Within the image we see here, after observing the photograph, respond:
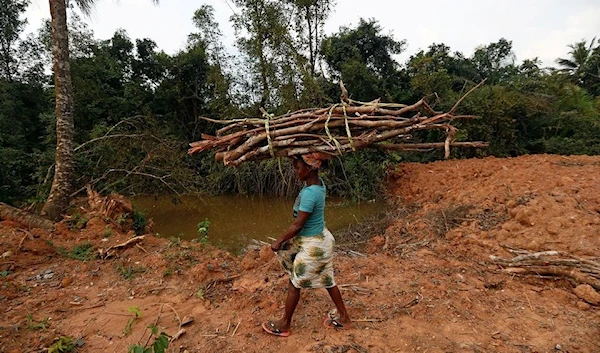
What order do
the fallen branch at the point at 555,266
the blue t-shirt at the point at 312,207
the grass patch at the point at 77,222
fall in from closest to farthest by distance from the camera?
the blue t-shirt at the point at 312,207, the fallen branch at the point at 555,266, the grass patch at the point at 77,222

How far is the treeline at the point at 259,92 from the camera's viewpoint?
10.1 meters

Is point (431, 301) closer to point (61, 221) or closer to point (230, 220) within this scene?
point (61, 221)

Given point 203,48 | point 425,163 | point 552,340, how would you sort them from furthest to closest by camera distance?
point 203,48 < point 425,163 < point 552,340

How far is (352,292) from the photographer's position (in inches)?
128

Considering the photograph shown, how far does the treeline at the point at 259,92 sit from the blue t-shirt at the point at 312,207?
547 centimetres

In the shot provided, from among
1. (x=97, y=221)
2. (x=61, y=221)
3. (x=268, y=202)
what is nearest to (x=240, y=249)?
(x=97, y=221)

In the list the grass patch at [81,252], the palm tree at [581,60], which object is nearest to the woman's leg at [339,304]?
the grass patch at [81,252]

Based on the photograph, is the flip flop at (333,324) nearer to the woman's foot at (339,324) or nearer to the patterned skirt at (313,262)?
the woman's foot at (339,324)

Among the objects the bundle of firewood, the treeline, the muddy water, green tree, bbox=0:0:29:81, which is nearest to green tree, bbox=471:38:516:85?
the treeline

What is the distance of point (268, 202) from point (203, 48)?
7.70 meters

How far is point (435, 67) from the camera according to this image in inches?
497

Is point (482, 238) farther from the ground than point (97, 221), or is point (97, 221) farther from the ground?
point (97, 221)

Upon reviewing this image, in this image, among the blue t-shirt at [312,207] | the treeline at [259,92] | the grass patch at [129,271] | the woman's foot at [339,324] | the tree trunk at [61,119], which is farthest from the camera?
the treeline at [259,92]

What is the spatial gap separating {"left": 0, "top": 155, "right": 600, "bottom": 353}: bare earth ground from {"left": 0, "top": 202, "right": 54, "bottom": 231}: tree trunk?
0.22 metres
